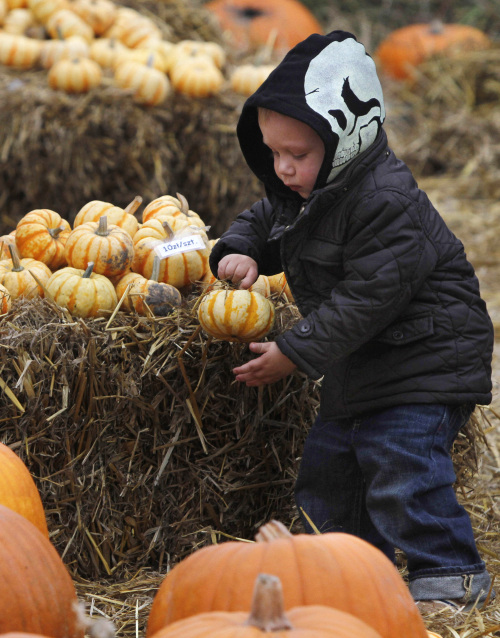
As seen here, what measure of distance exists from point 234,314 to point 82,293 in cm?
59

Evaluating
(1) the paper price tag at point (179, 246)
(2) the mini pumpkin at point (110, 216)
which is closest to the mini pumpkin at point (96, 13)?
(2) the mini pumpkin at point (110, 216)

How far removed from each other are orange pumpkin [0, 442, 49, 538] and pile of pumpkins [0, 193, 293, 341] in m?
0.69

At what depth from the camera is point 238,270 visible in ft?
9.09

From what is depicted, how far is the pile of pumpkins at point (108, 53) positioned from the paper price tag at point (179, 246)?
278 centimetres

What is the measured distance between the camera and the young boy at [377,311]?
2371 mm

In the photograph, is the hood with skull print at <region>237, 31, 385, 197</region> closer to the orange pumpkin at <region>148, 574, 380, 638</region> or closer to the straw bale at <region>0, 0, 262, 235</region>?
the orange pumpkin at <region>148, 574, 380, 638</region>

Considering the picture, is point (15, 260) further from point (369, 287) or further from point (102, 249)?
point (369, 287)

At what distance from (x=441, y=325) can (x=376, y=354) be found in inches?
8.3

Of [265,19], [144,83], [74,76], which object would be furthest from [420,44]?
[74,76]

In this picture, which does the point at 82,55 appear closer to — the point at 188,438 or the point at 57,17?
the point at 57,17

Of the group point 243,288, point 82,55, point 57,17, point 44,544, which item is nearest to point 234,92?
point 82,55

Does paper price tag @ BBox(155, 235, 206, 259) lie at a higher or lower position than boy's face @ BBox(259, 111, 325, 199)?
lower

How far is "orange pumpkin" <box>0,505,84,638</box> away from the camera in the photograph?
1.66 m

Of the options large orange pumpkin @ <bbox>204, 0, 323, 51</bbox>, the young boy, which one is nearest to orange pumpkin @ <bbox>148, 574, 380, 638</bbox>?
the young boy
